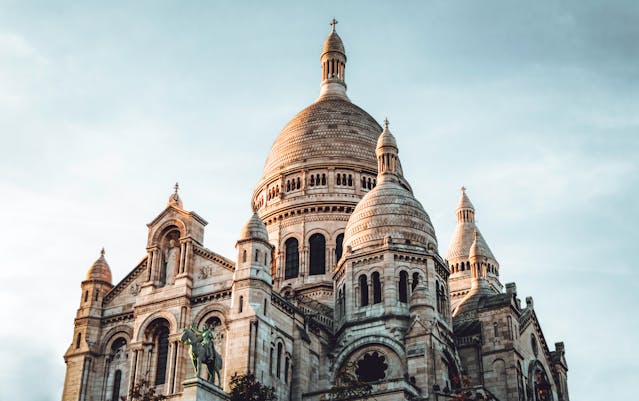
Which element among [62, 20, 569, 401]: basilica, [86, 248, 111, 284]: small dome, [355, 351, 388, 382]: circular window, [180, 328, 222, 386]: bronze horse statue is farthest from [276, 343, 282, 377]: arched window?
[86, 248, 111, 284]: small dome

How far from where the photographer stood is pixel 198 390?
41250 millimetres

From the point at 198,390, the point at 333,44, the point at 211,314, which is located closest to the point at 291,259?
the point at 211,314

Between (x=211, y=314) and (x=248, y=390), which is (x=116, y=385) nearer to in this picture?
(x=211, y=314)

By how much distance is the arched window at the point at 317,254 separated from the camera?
65.8m

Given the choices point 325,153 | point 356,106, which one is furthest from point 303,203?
point 356,106

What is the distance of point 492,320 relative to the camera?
186 feet

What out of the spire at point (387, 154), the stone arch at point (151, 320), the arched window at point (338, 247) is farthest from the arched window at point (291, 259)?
the stone arch at point (151, 320)

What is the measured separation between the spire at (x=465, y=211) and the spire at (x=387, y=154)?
71.2 feet

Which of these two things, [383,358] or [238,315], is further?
[383,358]

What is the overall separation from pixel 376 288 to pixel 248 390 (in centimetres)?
1371

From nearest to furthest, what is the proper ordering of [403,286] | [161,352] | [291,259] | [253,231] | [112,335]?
[253,231] < [161,352] < [112,335] < [403,286] < [291,259]

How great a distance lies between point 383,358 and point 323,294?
12.4m

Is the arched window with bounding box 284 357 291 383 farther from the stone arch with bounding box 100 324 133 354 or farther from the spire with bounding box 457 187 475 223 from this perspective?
the spire with bounding box 457 187 475 223

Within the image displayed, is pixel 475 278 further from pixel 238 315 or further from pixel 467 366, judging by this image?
pixel 238 315
